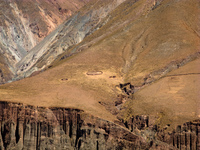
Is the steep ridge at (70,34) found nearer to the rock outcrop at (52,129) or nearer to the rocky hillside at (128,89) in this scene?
the rocky hillside at (128,89)

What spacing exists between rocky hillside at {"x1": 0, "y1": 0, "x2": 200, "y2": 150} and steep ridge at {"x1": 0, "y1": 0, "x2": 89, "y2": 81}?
1920 inches

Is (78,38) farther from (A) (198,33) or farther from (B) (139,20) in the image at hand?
(A) (198,33)

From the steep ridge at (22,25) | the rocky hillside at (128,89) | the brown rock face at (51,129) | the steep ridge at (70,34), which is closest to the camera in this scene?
the rocky hillside at (128,89)

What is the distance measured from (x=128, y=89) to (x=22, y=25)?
10408 centimetres

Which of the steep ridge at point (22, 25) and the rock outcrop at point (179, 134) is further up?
the steep ridge at point (22, 25)

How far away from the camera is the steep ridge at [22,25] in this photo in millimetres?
148500

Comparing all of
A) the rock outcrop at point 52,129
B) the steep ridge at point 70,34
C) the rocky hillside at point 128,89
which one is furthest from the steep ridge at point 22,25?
the rock outcrop at point 52,129

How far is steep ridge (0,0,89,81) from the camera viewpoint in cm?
14850

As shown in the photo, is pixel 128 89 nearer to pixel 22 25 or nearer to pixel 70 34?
pixel 70 34

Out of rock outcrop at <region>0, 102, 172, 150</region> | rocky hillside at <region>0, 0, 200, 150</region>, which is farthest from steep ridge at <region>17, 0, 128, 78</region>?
rock outcrop at <region>0, 102, 172, 150</region>

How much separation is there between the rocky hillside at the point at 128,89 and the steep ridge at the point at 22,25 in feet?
160

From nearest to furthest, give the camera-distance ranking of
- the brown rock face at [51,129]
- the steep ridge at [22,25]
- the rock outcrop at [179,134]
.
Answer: the rock outcrop at [179,134] < the brown rock face at [51,129] < the steep ridge at [22,25]

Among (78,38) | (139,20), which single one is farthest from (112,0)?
(139,20)

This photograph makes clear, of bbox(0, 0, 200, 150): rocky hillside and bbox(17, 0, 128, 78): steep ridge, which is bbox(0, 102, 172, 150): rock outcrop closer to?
bbox(0, 0, 200, 150): rocky hillside
